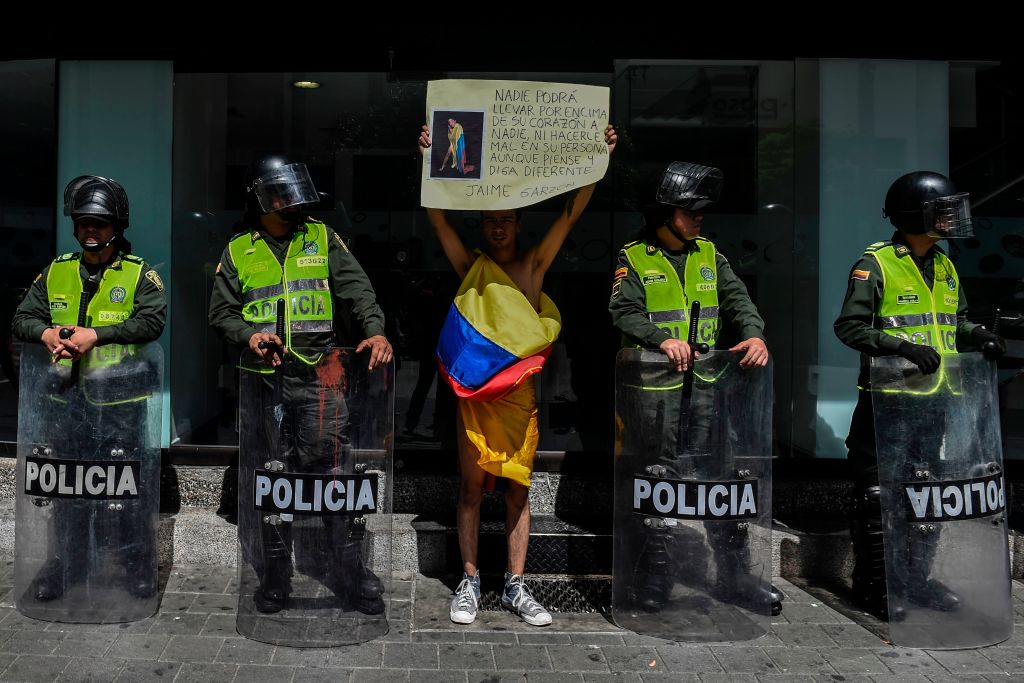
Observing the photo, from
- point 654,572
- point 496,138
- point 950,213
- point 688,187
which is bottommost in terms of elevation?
point 654,572

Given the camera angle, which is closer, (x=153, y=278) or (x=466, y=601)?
(x=466, y=601)

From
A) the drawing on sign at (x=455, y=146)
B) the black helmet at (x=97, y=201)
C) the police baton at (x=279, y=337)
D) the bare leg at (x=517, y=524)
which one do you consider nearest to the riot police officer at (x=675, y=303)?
the bare leg at (x=517, y=524)

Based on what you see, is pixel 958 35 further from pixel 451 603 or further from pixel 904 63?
pixel 451 603

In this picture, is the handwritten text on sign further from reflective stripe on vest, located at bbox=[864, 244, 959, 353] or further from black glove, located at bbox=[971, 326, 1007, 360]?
black glove, located at bbox=[971, 326, 1007, 360]

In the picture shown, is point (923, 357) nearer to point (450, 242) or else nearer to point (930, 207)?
point (930, 207)

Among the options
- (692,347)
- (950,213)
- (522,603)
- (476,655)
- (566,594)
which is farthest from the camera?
(566,594)

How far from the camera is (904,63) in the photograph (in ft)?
19.1

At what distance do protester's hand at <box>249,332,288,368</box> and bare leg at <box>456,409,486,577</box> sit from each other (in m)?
0.97

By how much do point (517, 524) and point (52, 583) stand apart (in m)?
2.22

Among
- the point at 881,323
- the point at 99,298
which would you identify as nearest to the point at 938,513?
the point at 881,323

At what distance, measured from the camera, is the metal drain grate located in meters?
4.95

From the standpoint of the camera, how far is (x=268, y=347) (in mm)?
4324

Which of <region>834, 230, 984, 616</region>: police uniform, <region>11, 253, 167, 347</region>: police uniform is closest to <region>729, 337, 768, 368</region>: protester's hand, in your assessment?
<region>834, 230, 984, 616</region>: police uniform

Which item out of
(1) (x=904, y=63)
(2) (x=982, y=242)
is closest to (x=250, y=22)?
(1) (x=904, y=63)
